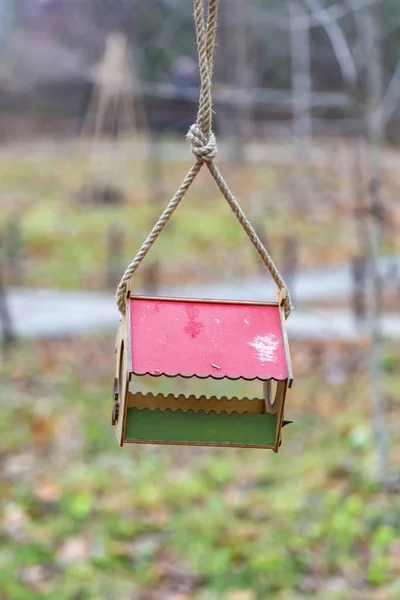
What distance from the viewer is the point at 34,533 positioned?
4273 millimetres

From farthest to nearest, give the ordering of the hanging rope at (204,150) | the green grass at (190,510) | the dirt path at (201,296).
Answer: the dirt path at (201,296) → the green grass at (190,510) → the hanging rope at (204,150)

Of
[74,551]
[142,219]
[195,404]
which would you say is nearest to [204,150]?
[195,404]

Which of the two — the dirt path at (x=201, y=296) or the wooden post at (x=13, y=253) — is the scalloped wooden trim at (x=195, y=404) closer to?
the dirt path at (x=201, y=296)

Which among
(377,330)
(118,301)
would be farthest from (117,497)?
(118,301)

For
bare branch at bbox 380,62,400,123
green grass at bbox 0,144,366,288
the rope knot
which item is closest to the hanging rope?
the rope knot

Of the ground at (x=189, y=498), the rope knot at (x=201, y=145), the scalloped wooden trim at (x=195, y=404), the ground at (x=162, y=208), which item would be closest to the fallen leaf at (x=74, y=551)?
the ground at (x=189, y=498)

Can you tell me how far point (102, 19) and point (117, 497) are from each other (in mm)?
10567

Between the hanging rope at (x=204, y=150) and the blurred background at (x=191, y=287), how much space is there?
276 centimetres

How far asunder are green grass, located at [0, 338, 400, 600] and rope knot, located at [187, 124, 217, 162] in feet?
9.48

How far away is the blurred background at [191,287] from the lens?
162 inches

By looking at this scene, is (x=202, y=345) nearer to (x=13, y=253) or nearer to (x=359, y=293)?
(x=359, y=293)

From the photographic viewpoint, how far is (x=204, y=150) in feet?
4.44

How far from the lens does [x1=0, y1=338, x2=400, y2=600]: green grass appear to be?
386cm

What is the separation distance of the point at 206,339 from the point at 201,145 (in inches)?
13.4
